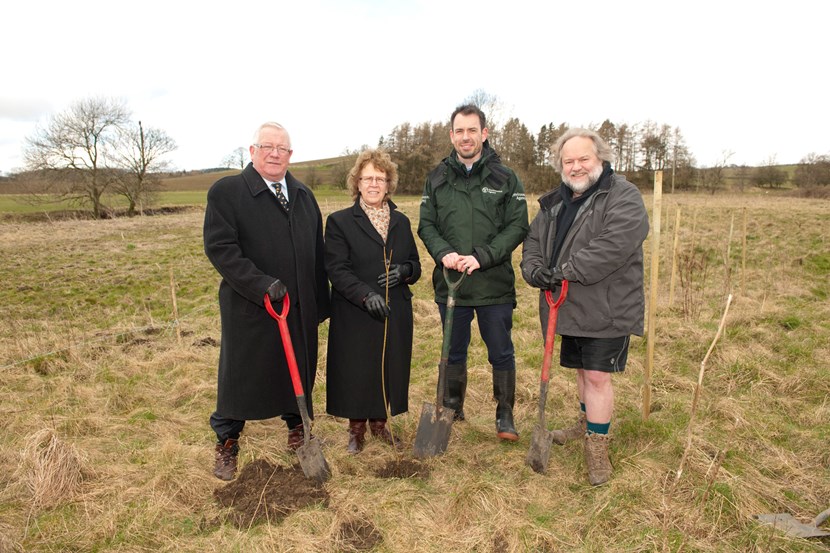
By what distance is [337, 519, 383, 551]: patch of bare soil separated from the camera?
2584mm

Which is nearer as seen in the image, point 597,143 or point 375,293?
point 597,143

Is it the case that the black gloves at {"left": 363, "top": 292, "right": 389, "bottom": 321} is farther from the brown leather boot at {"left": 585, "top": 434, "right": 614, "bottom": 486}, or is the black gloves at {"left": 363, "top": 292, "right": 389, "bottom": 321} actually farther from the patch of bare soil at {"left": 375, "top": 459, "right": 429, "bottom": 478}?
the brown leather boot at {"left": 585, "top": 434, "right": 614, "bottom": 486}

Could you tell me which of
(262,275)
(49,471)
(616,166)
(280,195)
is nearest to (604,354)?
(262,275)

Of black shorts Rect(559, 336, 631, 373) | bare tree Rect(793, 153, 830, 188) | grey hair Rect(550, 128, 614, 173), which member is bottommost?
black shorts Rect(559, 336, 631, 373)

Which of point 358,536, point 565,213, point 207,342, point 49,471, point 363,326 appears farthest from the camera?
point 207,342

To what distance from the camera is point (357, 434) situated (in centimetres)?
361

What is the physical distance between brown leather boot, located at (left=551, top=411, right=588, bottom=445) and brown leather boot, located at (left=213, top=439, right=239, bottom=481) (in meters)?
2.15

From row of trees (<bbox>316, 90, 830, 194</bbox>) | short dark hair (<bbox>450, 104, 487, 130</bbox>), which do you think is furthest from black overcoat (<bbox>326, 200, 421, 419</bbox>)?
row of trees (<bbox>316, 90, 830, 194</bbox>)

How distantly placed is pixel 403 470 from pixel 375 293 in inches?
44.8

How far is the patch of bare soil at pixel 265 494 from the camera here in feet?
9.20

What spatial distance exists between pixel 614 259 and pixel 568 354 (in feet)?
2.56

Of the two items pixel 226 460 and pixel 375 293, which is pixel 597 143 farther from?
pixel 226 460

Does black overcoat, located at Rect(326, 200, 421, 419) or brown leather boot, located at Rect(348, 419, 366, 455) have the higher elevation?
black overcoat, located at Rect(326, 200, 421, 419)

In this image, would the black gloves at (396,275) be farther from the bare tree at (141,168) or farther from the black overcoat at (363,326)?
the bare tree at (141,168)
